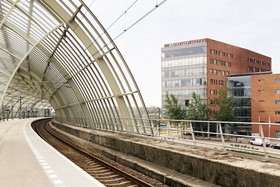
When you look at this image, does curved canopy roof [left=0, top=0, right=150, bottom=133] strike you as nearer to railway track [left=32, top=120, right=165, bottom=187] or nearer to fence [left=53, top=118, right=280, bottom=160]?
fence [left=53, top=118, right=280, bottom=160]

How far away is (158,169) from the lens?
13062 millimetres

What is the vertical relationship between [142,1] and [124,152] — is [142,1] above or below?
above

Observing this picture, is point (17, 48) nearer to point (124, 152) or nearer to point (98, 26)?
point (98, 26)

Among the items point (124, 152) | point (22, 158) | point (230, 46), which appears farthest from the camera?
point (230, 46)

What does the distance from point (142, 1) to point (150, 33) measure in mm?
2085

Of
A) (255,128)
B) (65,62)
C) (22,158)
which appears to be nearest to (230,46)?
(255,128)

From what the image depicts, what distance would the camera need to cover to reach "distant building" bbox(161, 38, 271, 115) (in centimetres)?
8462

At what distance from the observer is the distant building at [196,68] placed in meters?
84.6

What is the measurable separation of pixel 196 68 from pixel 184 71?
11.8 ft

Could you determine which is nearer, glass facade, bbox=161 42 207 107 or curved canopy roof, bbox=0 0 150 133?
curved canopy roof, bbox=0 0 150 133

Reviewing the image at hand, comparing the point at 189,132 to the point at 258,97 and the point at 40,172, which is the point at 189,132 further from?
the point at 258,97

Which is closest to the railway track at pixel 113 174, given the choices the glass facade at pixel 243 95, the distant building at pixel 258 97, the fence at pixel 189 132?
the fence at pixel 189 132

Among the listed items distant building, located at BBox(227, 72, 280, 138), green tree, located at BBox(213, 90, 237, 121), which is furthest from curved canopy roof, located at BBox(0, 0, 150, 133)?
distant building, located at BBox(227, 72, 280, 138)

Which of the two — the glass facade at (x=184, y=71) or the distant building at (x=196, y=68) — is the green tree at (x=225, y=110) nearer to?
the distant building at (x=196, y=68)
